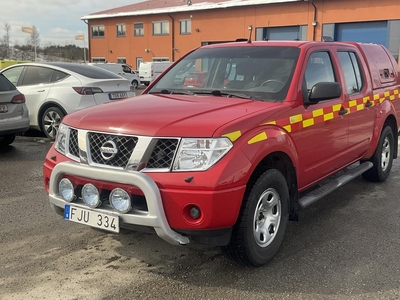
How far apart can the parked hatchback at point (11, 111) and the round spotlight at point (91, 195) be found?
4669 mm

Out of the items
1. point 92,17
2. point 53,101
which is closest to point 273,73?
point 53,101

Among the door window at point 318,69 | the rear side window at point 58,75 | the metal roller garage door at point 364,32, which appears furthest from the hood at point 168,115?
the metal roller garage door at point 364,32

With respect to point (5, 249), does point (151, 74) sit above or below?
above

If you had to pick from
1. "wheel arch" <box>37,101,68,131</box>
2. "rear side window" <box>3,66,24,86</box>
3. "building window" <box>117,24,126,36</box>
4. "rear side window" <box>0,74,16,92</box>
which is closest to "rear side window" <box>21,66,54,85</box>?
"rear side window" <box>3,66,24,86</box>

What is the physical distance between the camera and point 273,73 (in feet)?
13.1

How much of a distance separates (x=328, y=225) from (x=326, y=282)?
4.05ft

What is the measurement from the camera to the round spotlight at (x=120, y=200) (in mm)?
2934

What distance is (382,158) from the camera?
5.87m

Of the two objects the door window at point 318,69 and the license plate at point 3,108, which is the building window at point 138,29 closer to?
the license plate at point 3,108

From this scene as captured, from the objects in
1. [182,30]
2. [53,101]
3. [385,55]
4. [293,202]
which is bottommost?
[293,202]

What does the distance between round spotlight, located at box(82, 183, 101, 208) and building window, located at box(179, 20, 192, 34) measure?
31.6 m

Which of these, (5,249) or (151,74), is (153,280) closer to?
(5,249)

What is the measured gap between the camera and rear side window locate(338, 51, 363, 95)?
4.76 meters

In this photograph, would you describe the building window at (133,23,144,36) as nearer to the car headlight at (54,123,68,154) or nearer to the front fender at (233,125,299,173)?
the car headlight at (54,123,68,154)
